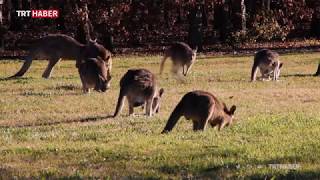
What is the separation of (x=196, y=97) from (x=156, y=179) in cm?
332

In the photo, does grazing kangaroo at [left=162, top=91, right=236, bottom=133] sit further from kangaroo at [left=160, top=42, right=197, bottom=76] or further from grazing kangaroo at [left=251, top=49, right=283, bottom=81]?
kangaroo at [left=160, top=42, right=197, bottom=76]

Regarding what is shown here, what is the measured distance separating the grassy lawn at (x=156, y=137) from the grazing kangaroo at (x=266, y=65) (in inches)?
27.0

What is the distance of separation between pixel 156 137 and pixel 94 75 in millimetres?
6822

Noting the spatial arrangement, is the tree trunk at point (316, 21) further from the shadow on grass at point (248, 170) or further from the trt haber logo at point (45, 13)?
the shadow on grass at point (248, 170)

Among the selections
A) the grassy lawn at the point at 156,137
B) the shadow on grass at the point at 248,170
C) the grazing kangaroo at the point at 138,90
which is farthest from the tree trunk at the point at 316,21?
the shadow on grass at the point at 248,170

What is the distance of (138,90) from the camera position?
1408 centimetres

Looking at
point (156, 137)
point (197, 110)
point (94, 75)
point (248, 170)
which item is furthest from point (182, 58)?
point (248, 170)

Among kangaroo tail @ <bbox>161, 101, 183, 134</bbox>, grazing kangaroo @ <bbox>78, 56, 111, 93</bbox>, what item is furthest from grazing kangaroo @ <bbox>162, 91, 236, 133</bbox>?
grazing kangaroo @ <bbox>78, 56, 111, 93</bbox>

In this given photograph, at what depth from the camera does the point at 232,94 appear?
59.6 ft

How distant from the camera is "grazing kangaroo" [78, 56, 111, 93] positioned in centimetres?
1783

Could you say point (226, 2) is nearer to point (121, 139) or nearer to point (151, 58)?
point (151, 58)

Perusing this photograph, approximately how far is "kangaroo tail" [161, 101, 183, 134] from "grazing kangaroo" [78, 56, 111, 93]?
20.3 feet

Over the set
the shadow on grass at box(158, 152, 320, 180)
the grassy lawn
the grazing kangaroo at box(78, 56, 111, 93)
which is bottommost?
the shadow on grass at box(158, 152, 320, 180)

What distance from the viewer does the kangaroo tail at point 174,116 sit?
11.6m
